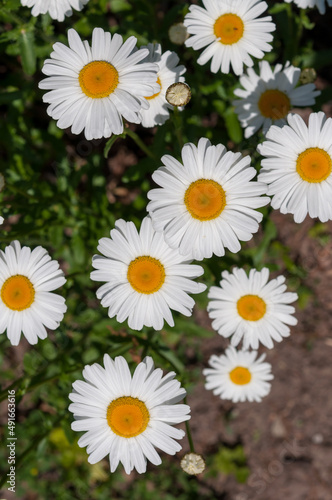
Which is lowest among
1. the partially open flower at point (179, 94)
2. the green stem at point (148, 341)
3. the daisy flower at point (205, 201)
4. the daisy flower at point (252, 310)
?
the green stem at point (148, 341)

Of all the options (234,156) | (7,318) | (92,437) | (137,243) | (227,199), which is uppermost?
(234,156)

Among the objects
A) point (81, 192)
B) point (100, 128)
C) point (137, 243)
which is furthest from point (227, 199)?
point (81, 192)

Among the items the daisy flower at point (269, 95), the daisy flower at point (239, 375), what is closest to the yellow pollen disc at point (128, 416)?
the daisy flower at point (239, 375)

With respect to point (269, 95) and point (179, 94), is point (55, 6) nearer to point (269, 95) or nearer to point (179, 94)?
point (179, 94)

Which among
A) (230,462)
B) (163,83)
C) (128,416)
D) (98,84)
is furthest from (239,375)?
(98,84)

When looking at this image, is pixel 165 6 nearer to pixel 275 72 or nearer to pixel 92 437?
pixel 275 72

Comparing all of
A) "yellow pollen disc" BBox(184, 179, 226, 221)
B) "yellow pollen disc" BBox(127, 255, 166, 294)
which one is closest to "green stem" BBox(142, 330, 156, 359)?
"yellow pollen disc" BBox(127, 255, 166, 294)

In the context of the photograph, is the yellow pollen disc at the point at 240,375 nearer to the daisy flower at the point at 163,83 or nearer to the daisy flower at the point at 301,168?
the daisy flower at the point at 301,168
